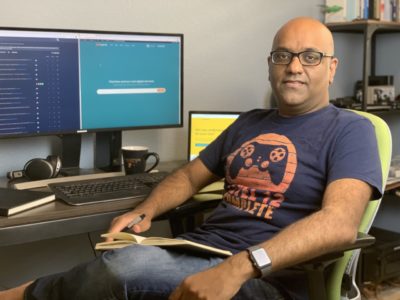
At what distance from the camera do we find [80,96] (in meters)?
2.17

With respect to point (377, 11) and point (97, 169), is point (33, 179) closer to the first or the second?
point (97, 169)

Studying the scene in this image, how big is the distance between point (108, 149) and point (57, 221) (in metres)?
0.73

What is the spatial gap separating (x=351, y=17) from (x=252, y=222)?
1.62m

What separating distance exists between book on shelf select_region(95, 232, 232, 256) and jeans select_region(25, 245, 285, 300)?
1.1 inches

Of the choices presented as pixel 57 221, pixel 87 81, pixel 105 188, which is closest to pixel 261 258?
pixel 57 221

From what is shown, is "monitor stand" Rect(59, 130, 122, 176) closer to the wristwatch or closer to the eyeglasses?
the eyeglasses

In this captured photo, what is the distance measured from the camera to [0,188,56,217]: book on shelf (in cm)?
164

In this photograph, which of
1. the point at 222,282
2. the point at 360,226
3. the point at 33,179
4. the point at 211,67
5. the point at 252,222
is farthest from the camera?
the point at 211,67

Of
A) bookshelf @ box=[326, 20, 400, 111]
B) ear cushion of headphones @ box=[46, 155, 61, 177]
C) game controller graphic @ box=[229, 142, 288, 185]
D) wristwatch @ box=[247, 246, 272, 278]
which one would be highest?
bookshelf @ box=[326, 20, 400, 111]

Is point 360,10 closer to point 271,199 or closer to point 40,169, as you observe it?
point 271,199

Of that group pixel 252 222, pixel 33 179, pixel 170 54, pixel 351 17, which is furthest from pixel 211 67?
pixel 252 222

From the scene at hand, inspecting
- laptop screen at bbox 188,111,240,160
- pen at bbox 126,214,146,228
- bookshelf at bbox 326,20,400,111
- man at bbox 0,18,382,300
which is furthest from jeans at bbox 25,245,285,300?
bookshelf at bbox 326,20,400,111

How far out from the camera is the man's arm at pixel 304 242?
132 cm

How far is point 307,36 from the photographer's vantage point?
1.77 metres
